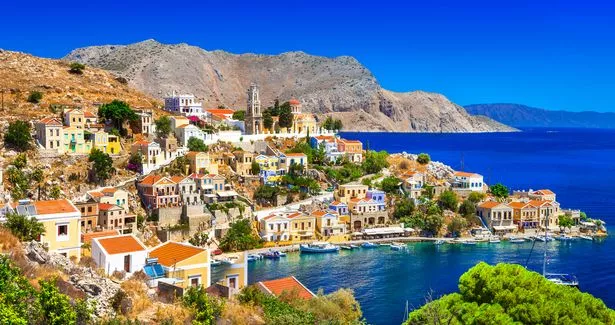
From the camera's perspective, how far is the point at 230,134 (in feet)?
187

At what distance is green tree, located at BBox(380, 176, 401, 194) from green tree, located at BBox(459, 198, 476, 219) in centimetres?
533

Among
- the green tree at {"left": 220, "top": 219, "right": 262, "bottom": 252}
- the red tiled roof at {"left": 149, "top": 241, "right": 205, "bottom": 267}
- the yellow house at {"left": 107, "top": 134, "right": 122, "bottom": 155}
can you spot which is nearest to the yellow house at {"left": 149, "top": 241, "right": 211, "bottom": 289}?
the red tiled roof at {"left": 149, "top": 241, "right": 205, "bottom": 267}

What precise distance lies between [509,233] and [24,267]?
43.3 meters

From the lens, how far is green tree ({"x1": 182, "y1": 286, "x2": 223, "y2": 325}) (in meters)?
Result: 12.7

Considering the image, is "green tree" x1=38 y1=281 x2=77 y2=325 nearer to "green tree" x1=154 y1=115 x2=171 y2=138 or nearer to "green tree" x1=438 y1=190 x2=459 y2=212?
"green tree" x1=154 y1=115 x2=171 y2=138

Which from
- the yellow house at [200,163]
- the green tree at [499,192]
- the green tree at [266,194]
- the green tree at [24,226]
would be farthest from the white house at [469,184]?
the green tree at [24,226]

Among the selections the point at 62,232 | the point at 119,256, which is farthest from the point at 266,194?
the point at 119,256

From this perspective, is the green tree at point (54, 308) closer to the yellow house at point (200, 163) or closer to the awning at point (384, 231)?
the awning at point (384, 231)

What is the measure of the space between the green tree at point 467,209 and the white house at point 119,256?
37392 millimetres

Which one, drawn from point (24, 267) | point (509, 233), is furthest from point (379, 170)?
point (24, 267)

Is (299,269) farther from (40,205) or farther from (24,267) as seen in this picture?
(24,267)

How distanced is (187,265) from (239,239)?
2420cm

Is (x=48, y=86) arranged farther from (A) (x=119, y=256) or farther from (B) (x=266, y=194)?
(A) (x=119, y=256)

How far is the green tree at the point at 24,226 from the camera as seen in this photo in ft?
58.1
